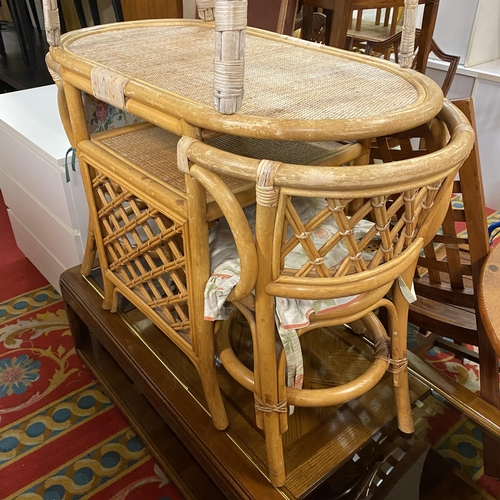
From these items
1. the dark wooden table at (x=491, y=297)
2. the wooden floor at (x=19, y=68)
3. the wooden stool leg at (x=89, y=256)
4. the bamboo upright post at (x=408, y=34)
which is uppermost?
the bamboo upright post at (x=408, y=34)

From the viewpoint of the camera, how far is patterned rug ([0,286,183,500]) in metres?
1.17

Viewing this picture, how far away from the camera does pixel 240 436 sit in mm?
980

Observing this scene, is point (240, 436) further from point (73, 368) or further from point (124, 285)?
point (73, 368)

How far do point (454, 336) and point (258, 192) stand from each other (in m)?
0.83

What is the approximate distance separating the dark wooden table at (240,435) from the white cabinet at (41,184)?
0.31 meters

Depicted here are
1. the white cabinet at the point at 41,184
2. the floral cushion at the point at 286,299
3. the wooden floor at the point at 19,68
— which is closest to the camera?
the floral cushion at the point at 286,299

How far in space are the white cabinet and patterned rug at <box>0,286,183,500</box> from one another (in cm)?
31

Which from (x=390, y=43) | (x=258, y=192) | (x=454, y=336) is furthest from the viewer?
(x=390, y=43)

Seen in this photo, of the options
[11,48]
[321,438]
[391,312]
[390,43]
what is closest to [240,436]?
[321,438]

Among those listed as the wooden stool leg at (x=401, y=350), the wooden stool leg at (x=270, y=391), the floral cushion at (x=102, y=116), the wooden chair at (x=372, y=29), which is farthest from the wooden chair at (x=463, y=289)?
the wooden chair at (x=372, y=29)

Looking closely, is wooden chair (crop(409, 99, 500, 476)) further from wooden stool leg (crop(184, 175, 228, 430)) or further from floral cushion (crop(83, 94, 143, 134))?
floral cushion (crop(83, 94, 143, 134))

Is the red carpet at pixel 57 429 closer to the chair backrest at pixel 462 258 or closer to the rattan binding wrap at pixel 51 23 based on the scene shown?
the chair backrest at pixel 462 258

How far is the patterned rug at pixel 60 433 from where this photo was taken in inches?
46.1

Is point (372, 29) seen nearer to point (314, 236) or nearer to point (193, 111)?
point (314, 236)
